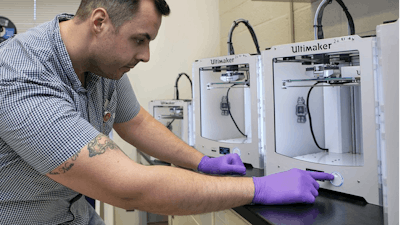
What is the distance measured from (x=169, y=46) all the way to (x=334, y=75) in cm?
205

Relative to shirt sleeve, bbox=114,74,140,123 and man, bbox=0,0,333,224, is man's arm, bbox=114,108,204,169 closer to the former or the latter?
shirt sleeve, bbox=114,74,140,123

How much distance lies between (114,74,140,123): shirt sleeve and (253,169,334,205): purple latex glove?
0.61 metres

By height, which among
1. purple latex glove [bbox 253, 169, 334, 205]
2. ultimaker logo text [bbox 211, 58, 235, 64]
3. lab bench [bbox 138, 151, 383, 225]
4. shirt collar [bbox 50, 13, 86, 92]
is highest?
ultimaker logo text [bbox 211, 58, 235, 64]

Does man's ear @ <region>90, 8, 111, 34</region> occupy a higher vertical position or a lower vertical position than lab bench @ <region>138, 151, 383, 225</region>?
higher

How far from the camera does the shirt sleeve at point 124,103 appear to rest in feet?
4.19

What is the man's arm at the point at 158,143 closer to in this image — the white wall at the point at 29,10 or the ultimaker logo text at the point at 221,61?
the ultimaker logo text at the point at 221,61

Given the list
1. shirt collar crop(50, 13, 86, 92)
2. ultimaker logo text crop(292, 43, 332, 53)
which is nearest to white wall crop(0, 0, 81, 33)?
shirt collar crop(50, 13, 86, 92)

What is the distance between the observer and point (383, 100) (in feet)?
2.80

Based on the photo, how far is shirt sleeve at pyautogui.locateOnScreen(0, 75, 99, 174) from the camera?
28.5 inches

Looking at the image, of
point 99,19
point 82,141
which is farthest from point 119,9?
point 82,141

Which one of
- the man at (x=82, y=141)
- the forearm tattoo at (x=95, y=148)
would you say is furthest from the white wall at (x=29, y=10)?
the forearm tattoo at (x=95, y=148)

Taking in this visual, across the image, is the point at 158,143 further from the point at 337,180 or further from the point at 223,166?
the point at 337,180

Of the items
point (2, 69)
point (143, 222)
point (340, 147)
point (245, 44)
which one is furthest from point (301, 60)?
point (143, 222)

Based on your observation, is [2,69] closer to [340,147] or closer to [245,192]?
[245,192]
